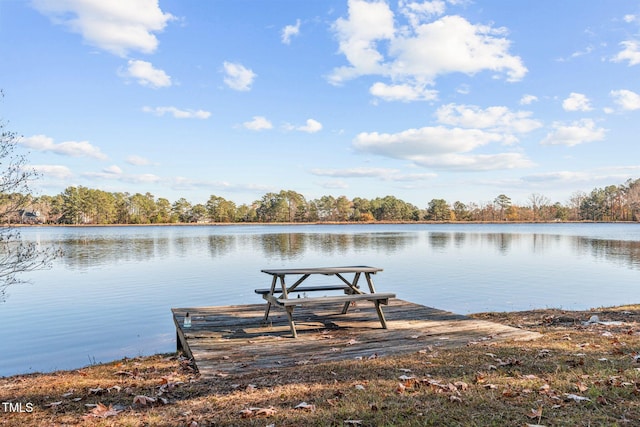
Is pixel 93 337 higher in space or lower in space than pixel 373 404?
lower

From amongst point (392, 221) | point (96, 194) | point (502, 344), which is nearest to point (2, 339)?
point (502, 344)

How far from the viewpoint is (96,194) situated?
9431 cm

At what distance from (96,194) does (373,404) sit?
339 ft


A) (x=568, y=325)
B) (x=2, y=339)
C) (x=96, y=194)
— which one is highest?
(x=96, y=194)

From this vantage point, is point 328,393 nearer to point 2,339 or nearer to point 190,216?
point 2,339

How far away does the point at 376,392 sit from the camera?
4.09m

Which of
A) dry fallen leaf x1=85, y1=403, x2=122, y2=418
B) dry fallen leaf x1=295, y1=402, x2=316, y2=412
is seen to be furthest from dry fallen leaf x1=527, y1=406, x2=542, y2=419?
dry fallen leaf x1=85, y1=403, x2=122, y2=418

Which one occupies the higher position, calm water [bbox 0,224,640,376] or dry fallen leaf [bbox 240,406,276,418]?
dry fallen leaf [bbox 240,406,276,418]

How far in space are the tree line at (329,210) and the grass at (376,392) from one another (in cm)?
10043

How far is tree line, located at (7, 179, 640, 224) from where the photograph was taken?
321ft

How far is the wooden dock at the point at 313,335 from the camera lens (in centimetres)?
551

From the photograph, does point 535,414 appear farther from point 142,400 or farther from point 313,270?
point 313,270

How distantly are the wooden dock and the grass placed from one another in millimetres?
335

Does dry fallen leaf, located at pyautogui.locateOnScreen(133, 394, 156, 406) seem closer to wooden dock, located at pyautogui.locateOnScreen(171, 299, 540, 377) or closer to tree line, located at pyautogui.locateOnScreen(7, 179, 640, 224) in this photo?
wooden dock, located at pyautogui.locateOnScreen(171, 299, 540, 377)
